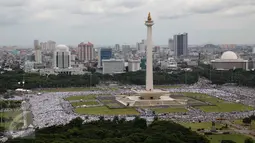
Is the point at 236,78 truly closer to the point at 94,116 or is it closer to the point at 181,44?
the point at 94,116

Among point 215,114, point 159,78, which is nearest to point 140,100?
point 215,114

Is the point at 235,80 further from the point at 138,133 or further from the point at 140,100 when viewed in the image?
the point at 138,133

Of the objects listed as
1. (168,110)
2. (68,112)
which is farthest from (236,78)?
(68,112)

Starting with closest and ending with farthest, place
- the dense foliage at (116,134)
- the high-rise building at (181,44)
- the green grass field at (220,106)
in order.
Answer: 1. the dense foliage at (116,134)
2. the green grass field at (220,106)
3. the high-rise building at (181,44)

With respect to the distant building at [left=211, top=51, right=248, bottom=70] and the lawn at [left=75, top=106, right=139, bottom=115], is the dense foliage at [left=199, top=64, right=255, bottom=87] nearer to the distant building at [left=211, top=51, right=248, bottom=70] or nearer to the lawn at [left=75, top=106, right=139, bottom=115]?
the distant building at [left=211, top=51, right=248, bottom=70]

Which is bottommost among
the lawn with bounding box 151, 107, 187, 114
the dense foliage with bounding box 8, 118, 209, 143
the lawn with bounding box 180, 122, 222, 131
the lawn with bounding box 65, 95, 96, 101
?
the lawn with bounding box 180, 122, 222, 131

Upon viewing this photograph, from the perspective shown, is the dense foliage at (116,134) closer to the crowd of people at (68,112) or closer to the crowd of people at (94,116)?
the crowd of people at (94,116)

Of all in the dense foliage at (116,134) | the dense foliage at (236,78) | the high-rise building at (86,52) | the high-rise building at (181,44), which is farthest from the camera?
the high-rise building at (181,44)

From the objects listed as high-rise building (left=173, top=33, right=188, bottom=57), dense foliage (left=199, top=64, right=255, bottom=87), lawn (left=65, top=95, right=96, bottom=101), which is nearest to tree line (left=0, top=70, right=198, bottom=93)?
dense foliage (left=199, top=64, right=255, bottom=87)

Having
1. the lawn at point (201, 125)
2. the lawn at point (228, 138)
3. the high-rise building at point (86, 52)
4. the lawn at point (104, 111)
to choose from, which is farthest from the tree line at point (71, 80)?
the high-rise building at point (86, 52)

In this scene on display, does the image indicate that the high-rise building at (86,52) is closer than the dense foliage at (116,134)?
No
